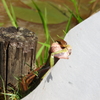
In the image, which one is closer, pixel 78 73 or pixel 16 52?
pixel 78 73

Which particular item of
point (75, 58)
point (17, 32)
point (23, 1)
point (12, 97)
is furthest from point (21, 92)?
point (23, 1)

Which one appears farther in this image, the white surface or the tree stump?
the tree stump

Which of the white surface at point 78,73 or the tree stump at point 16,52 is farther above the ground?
the white surface at point 78,73

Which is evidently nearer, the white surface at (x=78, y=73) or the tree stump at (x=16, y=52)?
the white surface at (x=78, y=73)

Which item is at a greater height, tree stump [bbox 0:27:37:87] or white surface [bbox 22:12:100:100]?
white surface [bbox 22:12:100:100]
